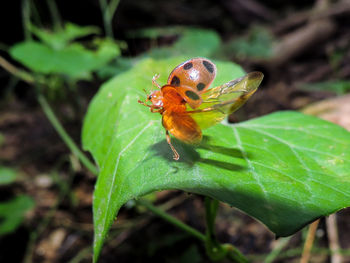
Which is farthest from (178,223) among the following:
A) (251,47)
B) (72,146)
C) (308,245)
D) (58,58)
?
(251,47)

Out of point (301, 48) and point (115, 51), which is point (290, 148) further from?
point (301, 48)

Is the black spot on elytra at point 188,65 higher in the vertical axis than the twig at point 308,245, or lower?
higher

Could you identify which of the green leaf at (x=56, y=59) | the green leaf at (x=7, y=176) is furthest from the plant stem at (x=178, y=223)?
the green leaf at (x=7, y=176)

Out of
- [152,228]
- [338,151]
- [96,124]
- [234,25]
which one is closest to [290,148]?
[338,151]

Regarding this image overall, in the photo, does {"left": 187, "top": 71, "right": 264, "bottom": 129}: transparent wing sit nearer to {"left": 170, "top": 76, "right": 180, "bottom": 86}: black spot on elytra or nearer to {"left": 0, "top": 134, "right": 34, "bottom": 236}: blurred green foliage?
{"left": 170, "top": 76, "right": 180, "bottom": 86}: black spot on elytra

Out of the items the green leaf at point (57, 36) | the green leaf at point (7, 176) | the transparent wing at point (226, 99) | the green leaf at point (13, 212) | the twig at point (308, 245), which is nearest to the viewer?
the transparent wing at point (226, 99)

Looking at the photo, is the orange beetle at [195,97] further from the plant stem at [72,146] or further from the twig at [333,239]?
the twig at [333,239]

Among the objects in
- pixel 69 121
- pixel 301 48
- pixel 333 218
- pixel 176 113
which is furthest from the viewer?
pixel 301 48
